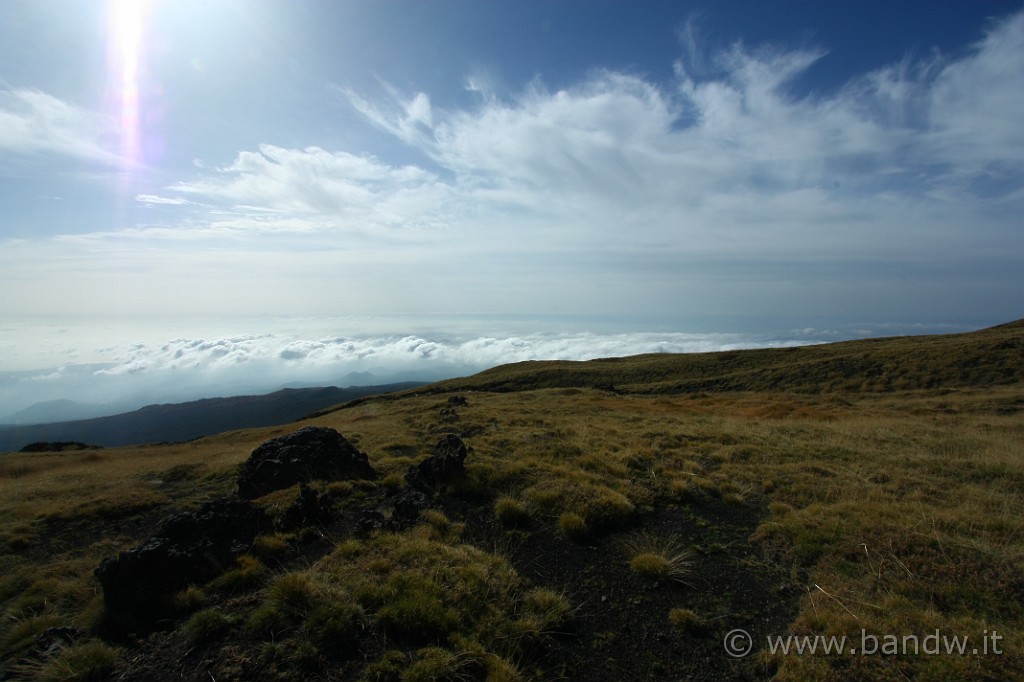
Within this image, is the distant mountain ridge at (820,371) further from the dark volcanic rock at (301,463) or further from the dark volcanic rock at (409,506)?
the dark volcanic rock at (409,506)

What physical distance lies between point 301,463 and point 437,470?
4.49 m

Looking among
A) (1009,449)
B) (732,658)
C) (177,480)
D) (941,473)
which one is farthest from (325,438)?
(1009,449)

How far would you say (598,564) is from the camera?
9086 millimetres

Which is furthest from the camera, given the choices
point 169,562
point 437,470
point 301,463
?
point 301,463

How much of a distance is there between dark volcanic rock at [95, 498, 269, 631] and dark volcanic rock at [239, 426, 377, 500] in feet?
12.7

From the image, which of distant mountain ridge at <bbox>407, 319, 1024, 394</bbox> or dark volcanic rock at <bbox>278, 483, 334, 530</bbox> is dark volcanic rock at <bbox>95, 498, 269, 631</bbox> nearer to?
dark volcanic rock at <bbox>278, 483, 334, 530</bbox>

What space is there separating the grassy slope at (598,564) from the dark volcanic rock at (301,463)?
3.98 feet

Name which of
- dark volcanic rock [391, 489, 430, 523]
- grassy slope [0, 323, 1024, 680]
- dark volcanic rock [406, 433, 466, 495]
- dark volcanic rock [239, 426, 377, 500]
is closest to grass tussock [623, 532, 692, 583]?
grassy slope [0, 323, 1024, 680]

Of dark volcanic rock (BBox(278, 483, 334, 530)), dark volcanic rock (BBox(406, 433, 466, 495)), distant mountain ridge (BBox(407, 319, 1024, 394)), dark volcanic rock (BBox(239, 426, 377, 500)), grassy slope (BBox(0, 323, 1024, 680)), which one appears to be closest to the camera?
grassy slope (BBox(0, 323, 1024, 680))

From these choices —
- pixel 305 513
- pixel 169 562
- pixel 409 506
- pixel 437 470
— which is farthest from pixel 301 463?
pixel 169 562

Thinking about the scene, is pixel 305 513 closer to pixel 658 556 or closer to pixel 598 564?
pixel 598 564

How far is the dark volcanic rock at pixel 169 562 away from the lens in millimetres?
7602

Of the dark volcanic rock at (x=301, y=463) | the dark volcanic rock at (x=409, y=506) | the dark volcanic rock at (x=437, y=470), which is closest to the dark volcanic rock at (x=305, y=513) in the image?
the dark volcanic rock at (x=409, y=506)

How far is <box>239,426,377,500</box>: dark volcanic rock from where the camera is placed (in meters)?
14.1
